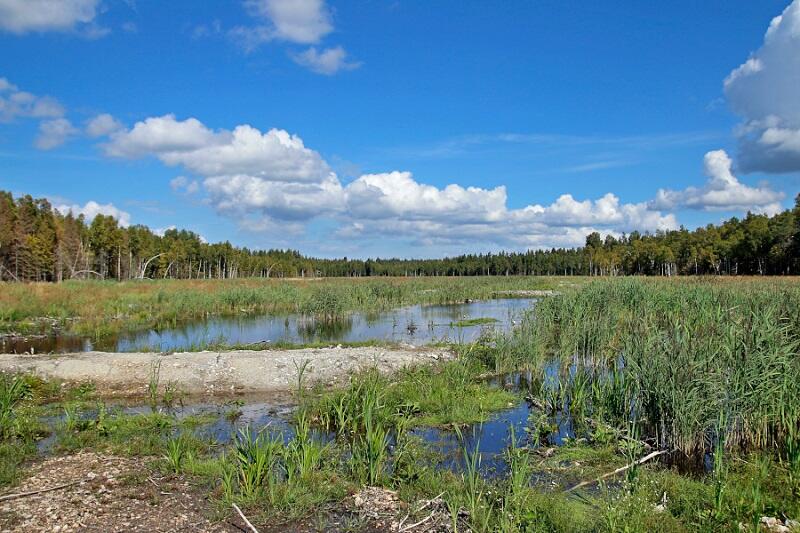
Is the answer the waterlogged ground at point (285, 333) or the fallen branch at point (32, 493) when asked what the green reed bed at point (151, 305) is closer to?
the waterlogged ground at point (285, 333)

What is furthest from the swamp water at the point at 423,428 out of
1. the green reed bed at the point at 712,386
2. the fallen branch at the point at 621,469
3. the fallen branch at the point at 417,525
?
the fallen branch at the point at 417,525

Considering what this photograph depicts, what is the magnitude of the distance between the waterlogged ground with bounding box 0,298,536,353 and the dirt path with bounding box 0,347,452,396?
3.06m

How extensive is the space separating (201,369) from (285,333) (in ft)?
31.7

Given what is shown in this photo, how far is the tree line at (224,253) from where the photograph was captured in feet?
208

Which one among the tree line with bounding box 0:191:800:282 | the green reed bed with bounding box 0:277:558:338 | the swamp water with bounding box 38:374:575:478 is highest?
the tree line with bounding box 0:191:800:282

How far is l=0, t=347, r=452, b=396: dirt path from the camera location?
42.2 feet

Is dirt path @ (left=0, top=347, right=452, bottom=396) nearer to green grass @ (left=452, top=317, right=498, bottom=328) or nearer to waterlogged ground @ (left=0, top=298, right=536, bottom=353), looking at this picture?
waterlogged ground @ (left=0, top=298, right=536, bottom=353)

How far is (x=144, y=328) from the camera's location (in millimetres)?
24875

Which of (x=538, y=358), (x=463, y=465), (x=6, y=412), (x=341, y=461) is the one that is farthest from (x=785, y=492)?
(x=6, y=412)

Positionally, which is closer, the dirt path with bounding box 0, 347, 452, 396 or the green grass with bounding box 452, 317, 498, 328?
the dirt path with bounding box 0, 347, 452, 396

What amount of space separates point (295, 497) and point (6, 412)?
6124 mm

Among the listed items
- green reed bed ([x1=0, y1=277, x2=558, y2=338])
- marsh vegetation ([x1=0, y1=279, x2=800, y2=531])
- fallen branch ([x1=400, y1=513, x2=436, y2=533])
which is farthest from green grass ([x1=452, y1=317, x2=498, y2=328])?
fallen branch ([x1=400, y1=513, x2=436, y2=533])

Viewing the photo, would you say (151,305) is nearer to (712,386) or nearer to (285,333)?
(285,333)

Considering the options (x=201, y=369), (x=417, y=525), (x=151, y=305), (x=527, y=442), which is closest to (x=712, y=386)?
(x=527, y=442)
